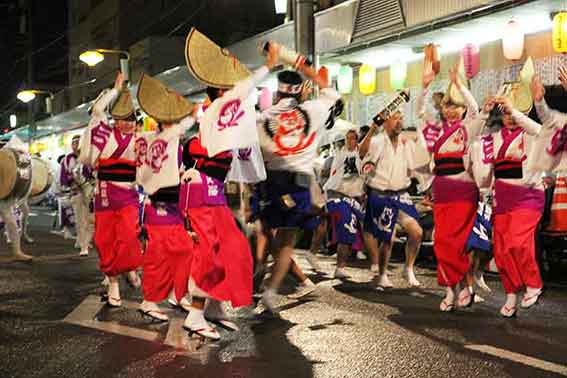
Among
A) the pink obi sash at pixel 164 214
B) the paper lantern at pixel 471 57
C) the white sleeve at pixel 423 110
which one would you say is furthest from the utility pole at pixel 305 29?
the pink obi sash at pixel 164 214

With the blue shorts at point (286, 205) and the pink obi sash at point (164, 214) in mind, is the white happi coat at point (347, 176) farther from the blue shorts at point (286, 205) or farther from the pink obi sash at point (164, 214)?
the pink obi sash at point (164, 214)

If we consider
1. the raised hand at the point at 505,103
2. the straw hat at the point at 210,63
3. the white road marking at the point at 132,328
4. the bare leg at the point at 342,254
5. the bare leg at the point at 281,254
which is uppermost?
the straw hat at the point at 210,63

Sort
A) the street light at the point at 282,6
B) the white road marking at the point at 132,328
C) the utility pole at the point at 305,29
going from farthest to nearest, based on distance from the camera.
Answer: the street light at the point at 282,6 < the utility pole at the point at 305,29 < the white road marking at the point at 132,328

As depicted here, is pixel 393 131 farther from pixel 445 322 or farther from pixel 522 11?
pixel 522 11

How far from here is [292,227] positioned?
7.34 meters

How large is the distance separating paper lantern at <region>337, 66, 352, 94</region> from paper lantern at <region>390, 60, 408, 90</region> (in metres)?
1.48

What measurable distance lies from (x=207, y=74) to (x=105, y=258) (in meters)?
2.80

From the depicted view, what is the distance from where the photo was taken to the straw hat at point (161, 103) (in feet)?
22.5

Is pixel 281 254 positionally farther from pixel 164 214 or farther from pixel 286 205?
pixel 164 214

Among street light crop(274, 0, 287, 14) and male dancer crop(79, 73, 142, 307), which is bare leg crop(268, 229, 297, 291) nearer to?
male dancer crop(79, 73, 142, 307)

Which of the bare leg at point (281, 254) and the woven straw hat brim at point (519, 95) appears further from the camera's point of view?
the woven straw hat brim at point (519, 95)

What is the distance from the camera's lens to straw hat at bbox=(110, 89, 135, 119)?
8039 millimetres

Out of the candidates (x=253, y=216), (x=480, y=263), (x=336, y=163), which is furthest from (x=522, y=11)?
(x=253, y=216)

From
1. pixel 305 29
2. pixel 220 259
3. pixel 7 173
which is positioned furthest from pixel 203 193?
pixel 305 29
